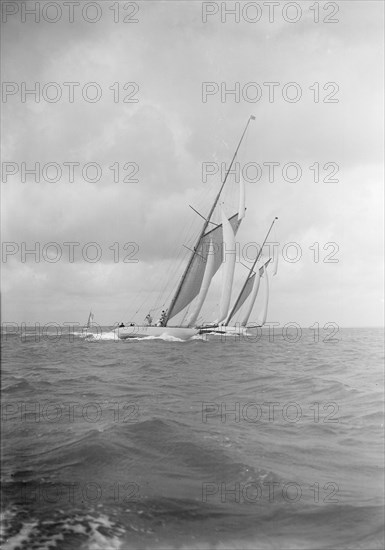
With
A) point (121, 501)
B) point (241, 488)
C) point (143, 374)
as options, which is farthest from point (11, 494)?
point (143, 374)

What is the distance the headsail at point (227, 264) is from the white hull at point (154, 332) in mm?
4450

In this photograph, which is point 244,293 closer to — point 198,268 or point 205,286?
point 205,286

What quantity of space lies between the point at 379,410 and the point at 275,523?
6.92m

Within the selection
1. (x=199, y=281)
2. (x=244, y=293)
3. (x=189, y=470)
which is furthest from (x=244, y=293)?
(x=189, y=470)

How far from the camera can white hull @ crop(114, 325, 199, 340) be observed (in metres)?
47.9

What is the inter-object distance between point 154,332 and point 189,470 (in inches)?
1662

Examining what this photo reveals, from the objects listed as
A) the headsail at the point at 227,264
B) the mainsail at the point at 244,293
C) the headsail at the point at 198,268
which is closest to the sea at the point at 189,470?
the headsail at the point at 198,268

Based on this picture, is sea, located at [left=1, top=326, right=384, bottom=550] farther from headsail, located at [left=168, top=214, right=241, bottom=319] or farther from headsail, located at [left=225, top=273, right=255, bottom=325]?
headsail, located at [left=225, top=273, right=255, bottom=325]

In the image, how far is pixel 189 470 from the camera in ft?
21.7

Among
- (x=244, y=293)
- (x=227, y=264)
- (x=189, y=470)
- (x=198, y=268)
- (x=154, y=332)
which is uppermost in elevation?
(x=227, y=264)

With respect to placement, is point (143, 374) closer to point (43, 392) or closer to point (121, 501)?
point (43, 392)

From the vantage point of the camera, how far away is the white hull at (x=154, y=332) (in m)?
47.9

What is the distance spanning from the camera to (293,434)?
8.69 meters

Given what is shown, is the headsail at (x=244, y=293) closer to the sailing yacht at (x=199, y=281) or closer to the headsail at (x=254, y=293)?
the headsail at (x=254, y=293)
